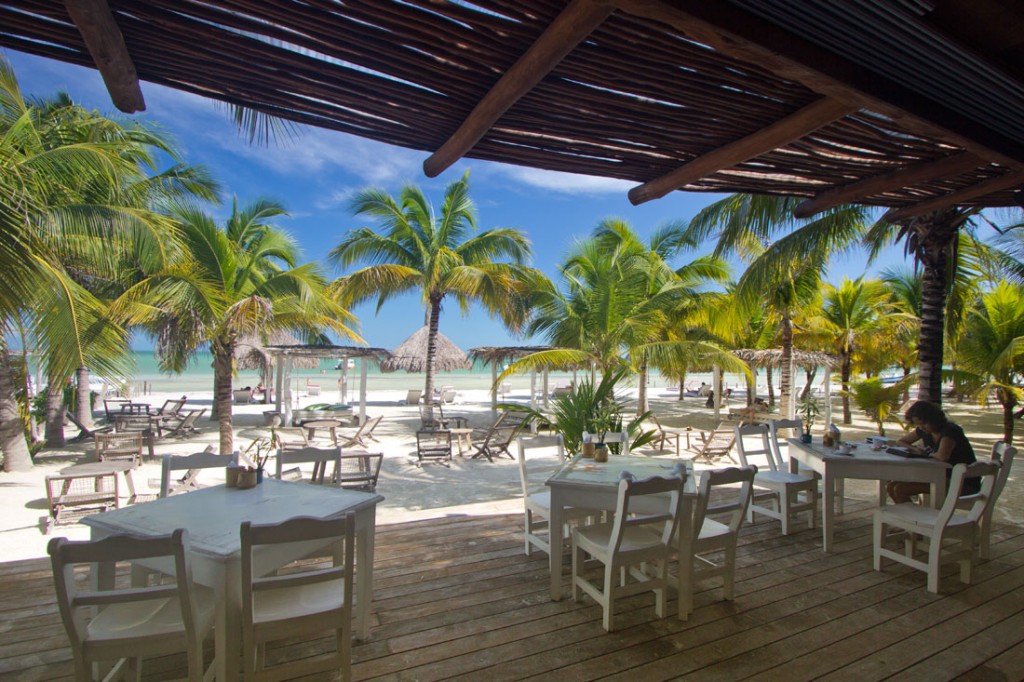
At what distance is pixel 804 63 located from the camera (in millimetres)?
1706

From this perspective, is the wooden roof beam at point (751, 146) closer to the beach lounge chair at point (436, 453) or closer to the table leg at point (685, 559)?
the table leg at point (685, 559)

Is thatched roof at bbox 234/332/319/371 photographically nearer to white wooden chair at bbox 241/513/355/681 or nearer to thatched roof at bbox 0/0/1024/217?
white wooden chair at bbox 241/513/355/681

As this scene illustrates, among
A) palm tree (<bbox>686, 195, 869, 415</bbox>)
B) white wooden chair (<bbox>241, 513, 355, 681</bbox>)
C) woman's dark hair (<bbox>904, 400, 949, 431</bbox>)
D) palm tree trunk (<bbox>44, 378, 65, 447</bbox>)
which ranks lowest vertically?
palm tree trunk (<bbox>44, 378, 65, 447</bbox>)

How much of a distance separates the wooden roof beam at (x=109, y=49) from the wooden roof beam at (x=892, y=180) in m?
3.43

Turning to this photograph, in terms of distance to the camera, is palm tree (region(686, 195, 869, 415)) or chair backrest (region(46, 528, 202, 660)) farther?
palm tree (region(686, 195, 869, 415))

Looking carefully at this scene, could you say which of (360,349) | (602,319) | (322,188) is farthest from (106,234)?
(322,188)

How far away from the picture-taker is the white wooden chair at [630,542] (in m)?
3.14

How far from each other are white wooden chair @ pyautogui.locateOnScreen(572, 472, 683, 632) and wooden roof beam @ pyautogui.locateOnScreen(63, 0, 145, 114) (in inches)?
112

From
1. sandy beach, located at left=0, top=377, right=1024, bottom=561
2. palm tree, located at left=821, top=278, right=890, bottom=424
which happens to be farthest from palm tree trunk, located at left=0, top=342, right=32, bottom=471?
palm tree, located at left=821, top=278, right=890, bottom=424

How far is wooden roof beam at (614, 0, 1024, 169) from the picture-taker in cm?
148

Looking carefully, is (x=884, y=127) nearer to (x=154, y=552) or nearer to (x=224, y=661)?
(x=154, y=552)

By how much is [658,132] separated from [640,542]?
2506 mm

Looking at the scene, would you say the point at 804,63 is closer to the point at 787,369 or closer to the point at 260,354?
the point at 787,369

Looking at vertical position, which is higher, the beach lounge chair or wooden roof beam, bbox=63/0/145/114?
wooden roof beam, bbox=63/0/145/114
